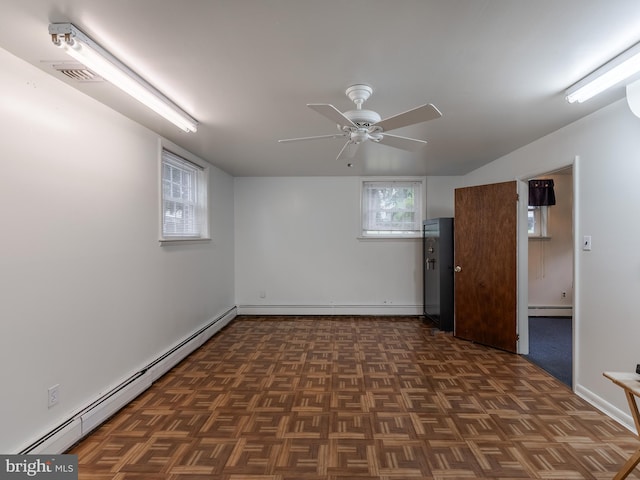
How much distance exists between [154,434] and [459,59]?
3.06 metres

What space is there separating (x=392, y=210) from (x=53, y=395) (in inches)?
191

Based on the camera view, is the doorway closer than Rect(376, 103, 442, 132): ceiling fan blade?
No

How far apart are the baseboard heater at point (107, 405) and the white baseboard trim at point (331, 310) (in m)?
1.78

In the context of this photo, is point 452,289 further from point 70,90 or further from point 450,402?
point 70,90

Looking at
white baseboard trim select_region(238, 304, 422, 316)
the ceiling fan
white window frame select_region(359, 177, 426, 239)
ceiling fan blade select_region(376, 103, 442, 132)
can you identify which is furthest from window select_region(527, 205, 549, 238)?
ceiling fan blade select_region(376, 103, 442, 132)

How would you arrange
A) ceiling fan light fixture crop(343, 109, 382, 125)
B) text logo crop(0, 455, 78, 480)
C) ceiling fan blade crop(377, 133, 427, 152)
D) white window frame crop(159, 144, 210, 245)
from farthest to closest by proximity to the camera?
1. white window frame crop(159, 144, 210, 245)
2. ceiling fan blade crop(377, 133, 427, 152)
3. ceiling fan light fixture crop(343, 109, 382, 125)
4. text logo crop(0, 455, 78, 480)

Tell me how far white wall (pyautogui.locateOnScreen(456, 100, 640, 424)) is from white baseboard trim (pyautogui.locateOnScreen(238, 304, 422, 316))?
2.83 meters

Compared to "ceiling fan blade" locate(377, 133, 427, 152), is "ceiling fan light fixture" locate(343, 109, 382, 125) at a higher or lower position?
higher

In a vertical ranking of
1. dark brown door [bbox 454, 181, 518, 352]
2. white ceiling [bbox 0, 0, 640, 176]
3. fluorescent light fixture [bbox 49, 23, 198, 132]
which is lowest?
dark brown door [bbox 454, 181, 518, 352]

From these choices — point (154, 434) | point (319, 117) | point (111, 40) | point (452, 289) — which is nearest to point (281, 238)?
point (452, 289)

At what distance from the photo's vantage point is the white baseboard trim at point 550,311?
17.8 feet

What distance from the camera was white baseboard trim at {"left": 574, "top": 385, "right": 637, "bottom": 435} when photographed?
228 cm

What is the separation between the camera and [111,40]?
1.68 meters

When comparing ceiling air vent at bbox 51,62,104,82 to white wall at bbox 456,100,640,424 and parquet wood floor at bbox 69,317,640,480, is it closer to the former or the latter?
parquet wood floor at bbox 69,317,640,480
